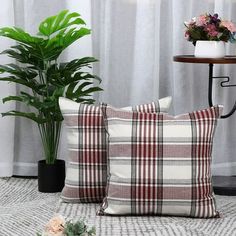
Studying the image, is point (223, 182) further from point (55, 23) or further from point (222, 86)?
point (55, 23)

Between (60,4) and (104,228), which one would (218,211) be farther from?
(60,4)

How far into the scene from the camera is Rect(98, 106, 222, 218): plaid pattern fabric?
2369 millimetres

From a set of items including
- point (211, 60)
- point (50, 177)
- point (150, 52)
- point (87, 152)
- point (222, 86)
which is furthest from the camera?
point (150, 52)

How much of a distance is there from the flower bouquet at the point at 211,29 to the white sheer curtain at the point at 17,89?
0.63 meters

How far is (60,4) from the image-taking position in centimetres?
320

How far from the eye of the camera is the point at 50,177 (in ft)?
9.77

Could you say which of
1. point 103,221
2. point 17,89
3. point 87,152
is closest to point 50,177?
point 87,152

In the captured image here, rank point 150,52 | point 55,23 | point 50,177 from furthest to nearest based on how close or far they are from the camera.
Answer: point 150,52 < point 50,177 < point 55,23

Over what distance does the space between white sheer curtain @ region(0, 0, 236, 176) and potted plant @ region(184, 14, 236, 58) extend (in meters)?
0.33

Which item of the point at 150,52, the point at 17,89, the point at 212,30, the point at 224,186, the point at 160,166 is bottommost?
the point at 224,186

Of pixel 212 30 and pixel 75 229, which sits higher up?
pixel 212 30

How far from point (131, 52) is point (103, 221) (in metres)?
1.20

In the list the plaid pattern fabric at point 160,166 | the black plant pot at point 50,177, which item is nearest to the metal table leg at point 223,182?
the plaid pattern fabric at point 160,166

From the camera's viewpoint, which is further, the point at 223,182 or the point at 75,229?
the point at 223,182
